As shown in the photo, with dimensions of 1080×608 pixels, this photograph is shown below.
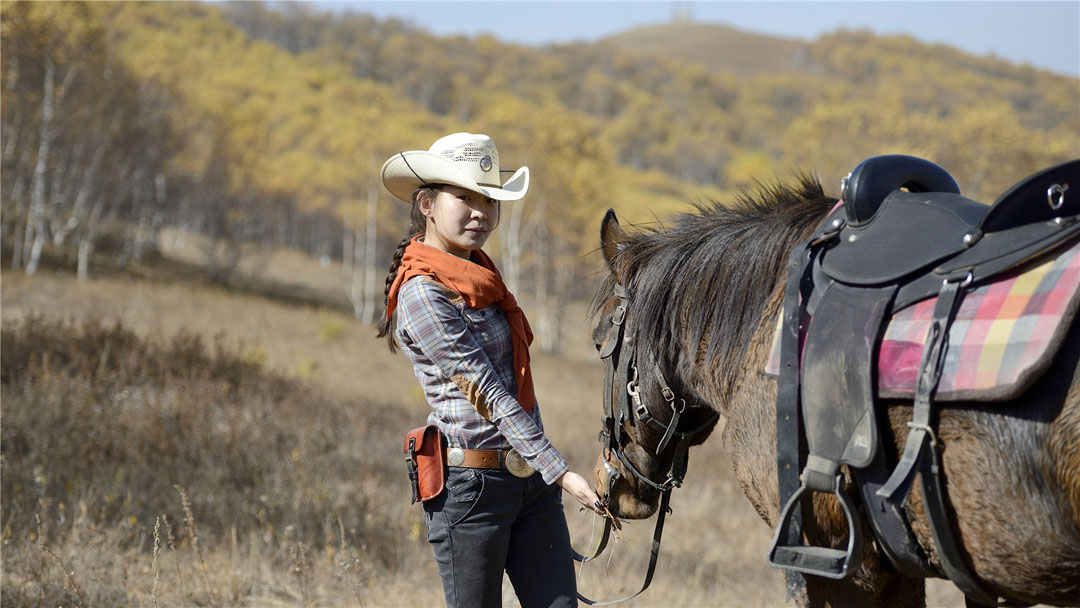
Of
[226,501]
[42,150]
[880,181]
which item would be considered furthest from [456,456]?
[42,150]

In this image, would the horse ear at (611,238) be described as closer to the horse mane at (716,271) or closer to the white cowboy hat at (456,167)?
the horse mane at (716,271)

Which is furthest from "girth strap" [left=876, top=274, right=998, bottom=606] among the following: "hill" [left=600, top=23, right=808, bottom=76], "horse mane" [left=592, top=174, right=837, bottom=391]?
"hill" [left=600, top=23, right=808, bottom=76]

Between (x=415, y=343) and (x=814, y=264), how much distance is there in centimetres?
113

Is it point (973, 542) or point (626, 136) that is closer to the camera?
point (973, 542)

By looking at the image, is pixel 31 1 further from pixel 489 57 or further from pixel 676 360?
pixel 489 57

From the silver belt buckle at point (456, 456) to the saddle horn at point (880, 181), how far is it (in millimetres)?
1227

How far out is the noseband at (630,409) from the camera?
2.30 meters

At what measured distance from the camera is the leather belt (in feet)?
7.27

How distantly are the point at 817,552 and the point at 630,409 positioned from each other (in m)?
0.75

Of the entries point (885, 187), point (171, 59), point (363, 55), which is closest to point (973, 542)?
point (885, 187)

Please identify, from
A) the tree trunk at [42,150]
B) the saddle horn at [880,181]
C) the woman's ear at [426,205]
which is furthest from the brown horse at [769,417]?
the tree trunk at [42,150]

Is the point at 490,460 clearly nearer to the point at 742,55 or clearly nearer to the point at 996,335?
the point at 996,335

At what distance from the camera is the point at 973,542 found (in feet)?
5.15

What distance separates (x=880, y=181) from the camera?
1.88 meters
